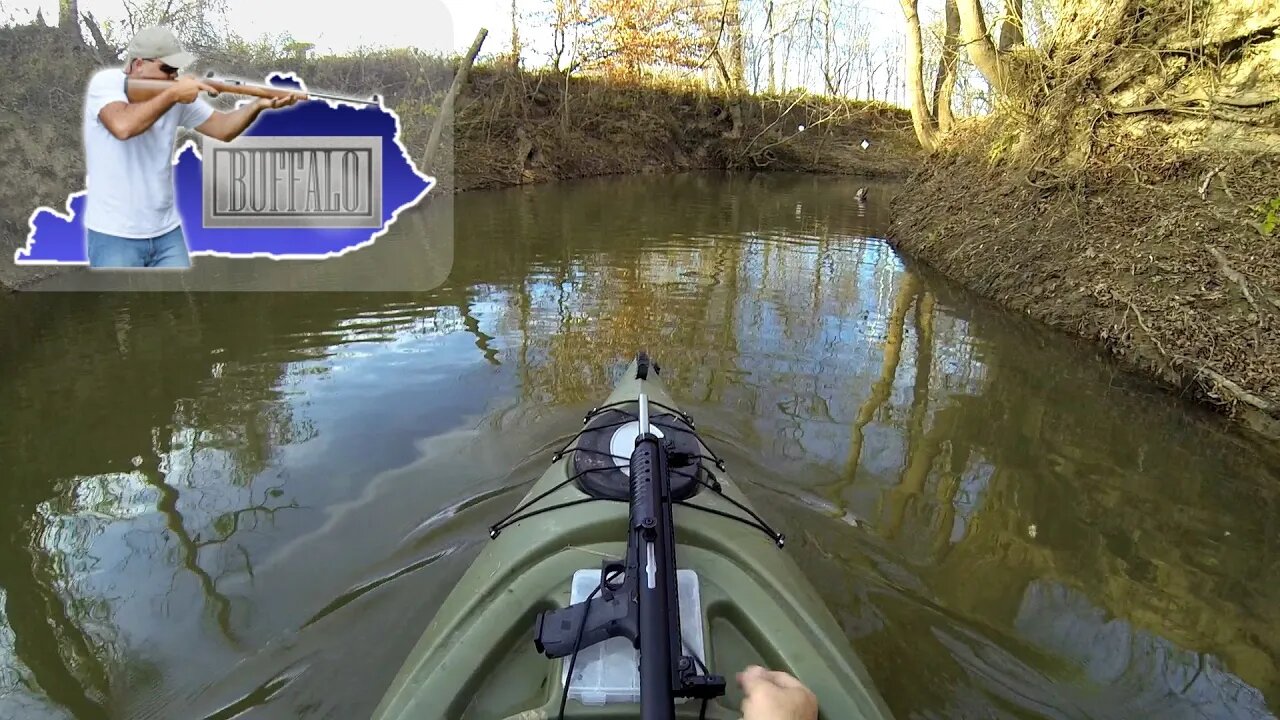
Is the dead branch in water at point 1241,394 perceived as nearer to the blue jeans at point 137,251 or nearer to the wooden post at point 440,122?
the blue jeans at point 137,251

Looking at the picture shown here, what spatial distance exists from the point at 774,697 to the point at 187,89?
3.99 meters

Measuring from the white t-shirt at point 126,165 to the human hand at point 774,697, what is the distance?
13.0 ft

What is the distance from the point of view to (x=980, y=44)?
1045cm

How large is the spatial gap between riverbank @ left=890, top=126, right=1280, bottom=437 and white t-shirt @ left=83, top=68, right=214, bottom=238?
268 inches

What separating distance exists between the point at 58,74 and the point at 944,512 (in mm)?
9725

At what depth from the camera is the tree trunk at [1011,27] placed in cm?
1048

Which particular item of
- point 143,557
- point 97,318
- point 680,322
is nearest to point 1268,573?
point 680,322

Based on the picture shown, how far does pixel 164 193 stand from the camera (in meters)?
3.99

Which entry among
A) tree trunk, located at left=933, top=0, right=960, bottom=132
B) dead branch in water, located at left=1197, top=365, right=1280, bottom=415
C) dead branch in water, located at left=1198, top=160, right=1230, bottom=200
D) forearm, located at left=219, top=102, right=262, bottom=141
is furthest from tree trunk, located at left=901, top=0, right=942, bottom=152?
forearm, located at left=219, top=102, right=262, bottom=141

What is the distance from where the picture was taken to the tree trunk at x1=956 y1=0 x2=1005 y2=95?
33.6 feet

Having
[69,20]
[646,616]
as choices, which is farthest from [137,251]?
[69,20]

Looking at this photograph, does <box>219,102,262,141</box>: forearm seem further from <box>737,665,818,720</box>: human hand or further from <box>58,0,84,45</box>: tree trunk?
<box>58,0,84,45</box>: tree trunk
